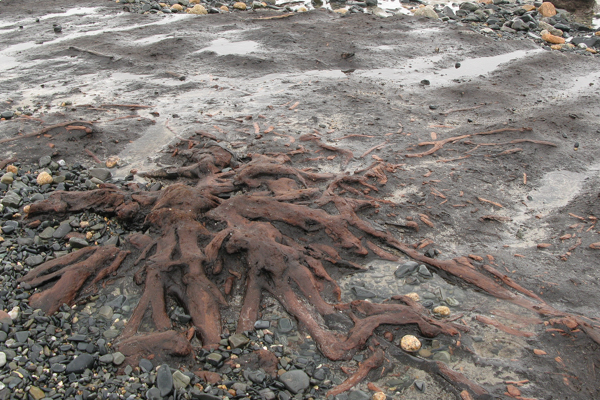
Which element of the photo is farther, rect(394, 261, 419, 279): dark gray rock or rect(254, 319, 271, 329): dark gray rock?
rect(394, 261, 419, 279): dark gray rock

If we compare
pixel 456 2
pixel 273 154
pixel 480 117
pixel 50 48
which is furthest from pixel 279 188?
pixel 456 2

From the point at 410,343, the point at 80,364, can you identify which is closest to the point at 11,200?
the point at 80,364

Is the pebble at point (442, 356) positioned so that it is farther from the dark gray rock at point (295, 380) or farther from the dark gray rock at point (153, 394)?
the dark gray rock at point (153, 394)

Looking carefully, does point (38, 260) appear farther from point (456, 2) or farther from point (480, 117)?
point (456, 2)

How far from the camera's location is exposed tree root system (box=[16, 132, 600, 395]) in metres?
3.36

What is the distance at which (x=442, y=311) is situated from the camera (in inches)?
141

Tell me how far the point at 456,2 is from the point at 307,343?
1716 cm

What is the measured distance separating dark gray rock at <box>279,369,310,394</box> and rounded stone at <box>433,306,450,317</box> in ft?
4.26

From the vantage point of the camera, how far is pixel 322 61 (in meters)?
9.88

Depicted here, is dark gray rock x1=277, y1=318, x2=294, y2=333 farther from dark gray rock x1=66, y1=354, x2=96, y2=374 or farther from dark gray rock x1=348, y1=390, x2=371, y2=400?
dark gray rock x1=66, y1=354, x2=96, y2=374

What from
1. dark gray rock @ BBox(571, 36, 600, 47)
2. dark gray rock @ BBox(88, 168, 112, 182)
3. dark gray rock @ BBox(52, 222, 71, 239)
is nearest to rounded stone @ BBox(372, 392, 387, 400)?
dark gray rock @ BBox(52, 222, 71, 239)

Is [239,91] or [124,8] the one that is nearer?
[239,91]

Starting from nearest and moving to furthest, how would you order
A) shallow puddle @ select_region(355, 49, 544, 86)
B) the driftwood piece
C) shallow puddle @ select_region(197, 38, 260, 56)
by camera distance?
the driftwood piece → shallow puddle @ select_region(355, 49, 544, 86) → shallow puddle @ select_region(197, 38, 260, 56)

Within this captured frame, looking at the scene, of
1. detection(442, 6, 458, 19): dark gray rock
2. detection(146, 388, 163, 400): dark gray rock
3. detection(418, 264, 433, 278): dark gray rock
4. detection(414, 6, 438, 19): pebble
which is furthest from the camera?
detection(442, 6, 458, 19): dark gray rock
